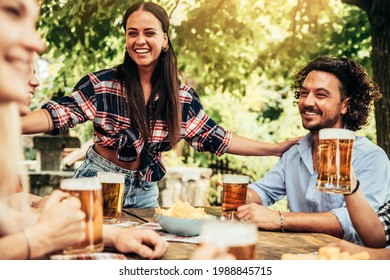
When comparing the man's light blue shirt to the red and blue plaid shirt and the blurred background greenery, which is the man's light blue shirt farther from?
the blurred background greenery

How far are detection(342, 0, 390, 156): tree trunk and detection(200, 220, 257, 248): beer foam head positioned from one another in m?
2.86

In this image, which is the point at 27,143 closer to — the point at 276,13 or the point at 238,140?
the point at 276,13

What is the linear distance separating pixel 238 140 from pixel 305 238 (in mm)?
1068

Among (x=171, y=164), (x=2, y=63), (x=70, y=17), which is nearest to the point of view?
(x=2, y=63)

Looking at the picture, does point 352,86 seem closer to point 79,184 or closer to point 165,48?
point 165,48

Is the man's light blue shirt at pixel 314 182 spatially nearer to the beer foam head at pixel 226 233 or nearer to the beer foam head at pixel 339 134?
the beer foam head at pixel 339 134

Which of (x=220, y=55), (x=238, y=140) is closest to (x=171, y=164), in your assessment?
(x=220, y=55)

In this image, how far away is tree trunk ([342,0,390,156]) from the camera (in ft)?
11.9

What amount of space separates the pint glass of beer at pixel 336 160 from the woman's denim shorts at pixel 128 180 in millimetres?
1145

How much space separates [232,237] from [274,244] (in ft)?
2.70

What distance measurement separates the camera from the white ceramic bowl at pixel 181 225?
5.91 ft

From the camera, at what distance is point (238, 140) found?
295 centimetres

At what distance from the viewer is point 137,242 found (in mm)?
1534

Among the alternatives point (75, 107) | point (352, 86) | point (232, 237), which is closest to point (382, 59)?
point (352, 86)
